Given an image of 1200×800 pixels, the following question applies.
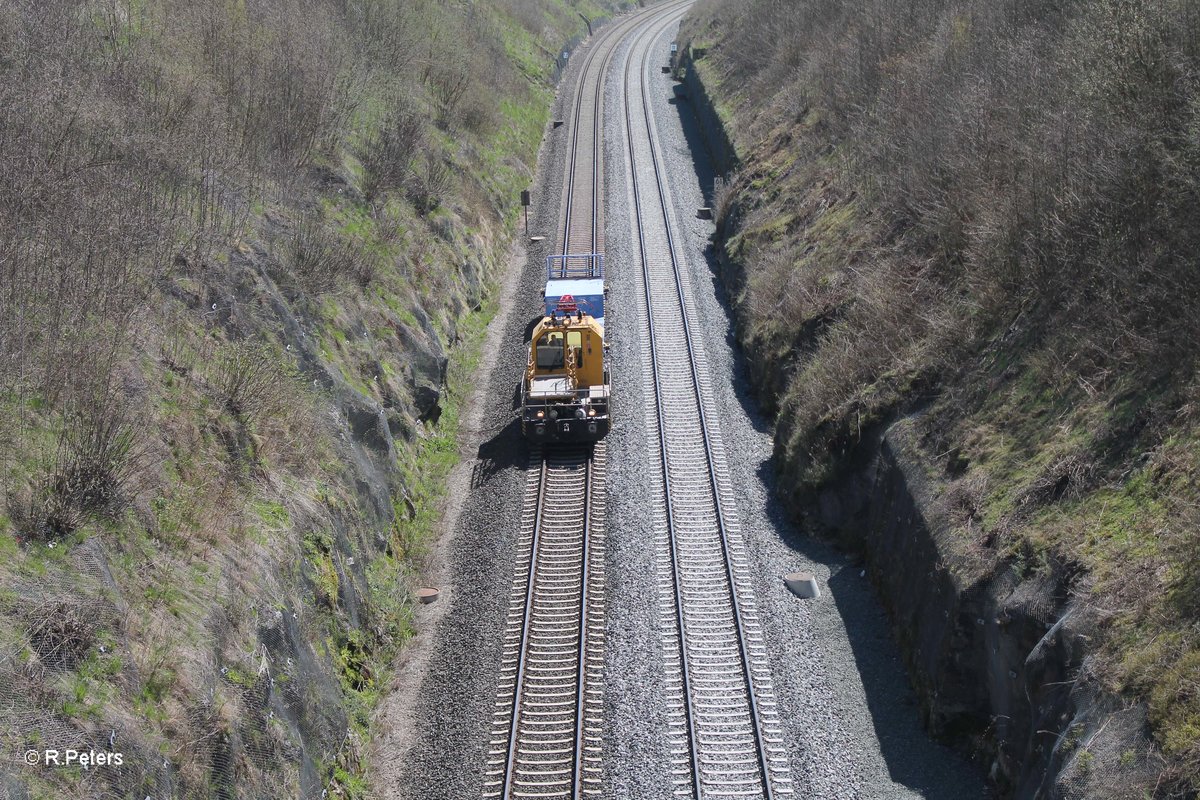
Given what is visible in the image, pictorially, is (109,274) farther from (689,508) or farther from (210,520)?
(689,508)

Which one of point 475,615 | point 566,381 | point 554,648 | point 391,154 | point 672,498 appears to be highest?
point 391,154

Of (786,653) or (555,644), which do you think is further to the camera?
(555,644)

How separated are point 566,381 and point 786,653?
8.05 metres

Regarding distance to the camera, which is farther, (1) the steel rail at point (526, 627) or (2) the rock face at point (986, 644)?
(1) the steel rail at point (526, 627)

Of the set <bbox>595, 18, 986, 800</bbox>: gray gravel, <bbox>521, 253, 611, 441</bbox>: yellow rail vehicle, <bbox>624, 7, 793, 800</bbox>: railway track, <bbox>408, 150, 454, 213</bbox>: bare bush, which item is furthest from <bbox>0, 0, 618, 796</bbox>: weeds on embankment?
<bbox>624, 7, 793, 800</bbox>: railway track

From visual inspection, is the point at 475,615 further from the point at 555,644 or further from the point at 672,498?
the point at 672,498

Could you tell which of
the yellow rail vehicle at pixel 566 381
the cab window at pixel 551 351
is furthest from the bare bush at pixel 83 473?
the cab window at pixel 551 351

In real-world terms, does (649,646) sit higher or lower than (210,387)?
lower

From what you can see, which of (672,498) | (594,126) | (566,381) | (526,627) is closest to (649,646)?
(526,627)

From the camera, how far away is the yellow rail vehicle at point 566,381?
64.6 ft

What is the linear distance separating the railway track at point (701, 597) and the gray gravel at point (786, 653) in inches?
10.3

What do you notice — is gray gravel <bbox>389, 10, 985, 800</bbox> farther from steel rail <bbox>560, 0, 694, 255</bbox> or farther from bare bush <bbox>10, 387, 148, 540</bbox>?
steel rail <bbox>560, 0, 694, 255</bbox>

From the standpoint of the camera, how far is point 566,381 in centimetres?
2036

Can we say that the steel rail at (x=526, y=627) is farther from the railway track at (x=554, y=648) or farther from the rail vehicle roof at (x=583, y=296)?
the rail vehicle roof at (x=583, y=296)
